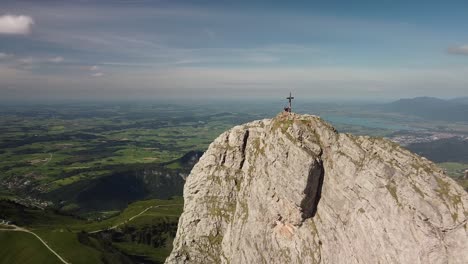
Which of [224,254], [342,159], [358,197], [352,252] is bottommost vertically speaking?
[224,254]

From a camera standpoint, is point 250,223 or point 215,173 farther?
point 215,173

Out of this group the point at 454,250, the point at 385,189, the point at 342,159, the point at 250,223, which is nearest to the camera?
the point at 454,250

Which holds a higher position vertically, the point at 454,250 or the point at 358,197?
the point at 358,197

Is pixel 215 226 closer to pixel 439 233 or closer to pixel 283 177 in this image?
pixel 283 177

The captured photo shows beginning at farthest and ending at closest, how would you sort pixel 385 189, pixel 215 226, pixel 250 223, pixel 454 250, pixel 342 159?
pixel 215 226 → pixel 250 223 → pixel 342 159 → pixel 385 189 → pixel 454 250

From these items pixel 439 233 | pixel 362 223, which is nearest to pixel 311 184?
pixel 362 223

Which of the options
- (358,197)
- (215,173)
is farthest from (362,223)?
(215,173)

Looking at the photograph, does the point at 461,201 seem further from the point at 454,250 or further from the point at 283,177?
the point at 283,177
